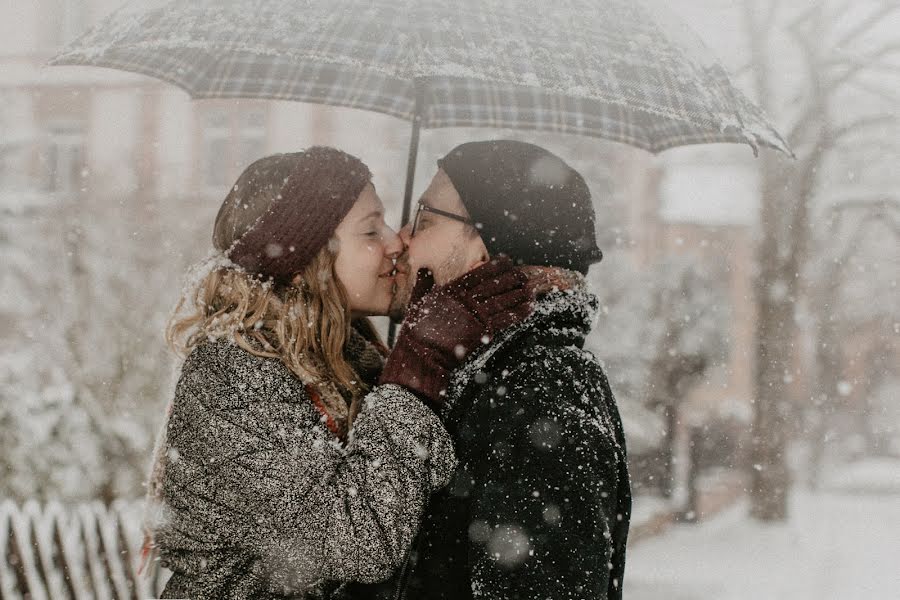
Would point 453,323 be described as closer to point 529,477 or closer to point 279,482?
point 529,477

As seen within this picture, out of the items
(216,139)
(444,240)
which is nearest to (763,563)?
(444,240)

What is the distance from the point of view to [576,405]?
224 centimetres

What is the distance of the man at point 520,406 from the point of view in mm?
2121

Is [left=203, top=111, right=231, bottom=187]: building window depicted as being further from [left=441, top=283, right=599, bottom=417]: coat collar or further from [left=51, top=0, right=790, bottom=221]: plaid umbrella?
[left=441, top=283, right=599, bottom=417]: coat collar

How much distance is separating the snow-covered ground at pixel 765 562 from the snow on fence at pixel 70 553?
469 centimetres

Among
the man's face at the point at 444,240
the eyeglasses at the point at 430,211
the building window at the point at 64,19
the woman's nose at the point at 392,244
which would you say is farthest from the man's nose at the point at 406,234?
the building window at the point at 64,19

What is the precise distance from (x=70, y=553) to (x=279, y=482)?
13.6 ft

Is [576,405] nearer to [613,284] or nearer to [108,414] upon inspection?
[108,414]

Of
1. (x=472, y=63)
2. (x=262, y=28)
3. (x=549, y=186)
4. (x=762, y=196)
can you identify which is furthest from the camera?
(x=762, y=196)

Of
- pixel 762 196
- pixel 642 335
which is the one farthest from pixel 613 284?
pixel 762 196

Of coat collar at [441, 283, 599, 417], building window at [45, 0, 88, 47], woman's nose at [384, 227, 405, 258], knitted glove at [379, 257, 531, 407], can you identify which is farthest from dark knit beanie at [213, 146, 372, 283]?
building window at [45, 0, 88, 47]

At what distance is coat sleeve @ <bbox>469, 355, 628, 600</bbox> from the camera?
2098 mm

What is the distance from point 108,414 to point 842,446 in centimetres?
2939

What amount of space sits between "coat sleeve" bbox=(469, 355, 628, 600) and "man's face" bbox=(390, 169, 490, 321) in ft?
1.56
